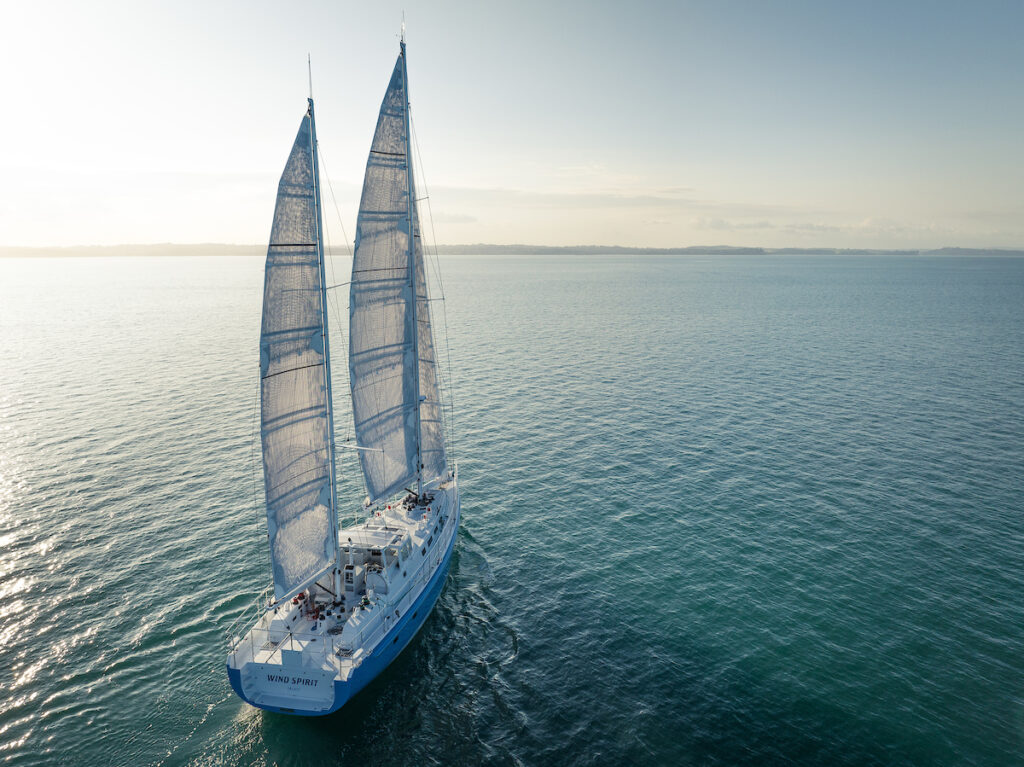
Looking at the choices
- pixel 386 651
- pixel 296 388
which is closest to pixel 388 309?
pixel 296 388

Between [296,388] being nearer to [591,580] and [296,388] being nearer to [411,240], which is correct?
[411,240]

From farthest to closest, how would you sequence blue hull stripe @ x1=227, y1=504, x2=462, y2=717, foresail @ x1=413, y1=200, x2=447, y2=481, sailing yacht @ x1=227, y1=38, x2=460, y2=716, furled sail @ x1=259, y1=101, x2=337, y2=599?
1. foresail @ x1=413, y1=200, x2=447, y2=481
2. sailing yacht @ x1=227, y1=38, x2=460, y2=716
3. blue hull stripe @ x1=227, y1=504, x2=462, y2=717
4. furled sail @ x1=259, y1=101, x2=337, y2=599

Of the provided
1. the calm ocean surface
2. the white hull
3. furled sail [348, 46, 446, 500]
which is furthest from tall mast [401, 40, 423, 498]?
the calm ocean surface

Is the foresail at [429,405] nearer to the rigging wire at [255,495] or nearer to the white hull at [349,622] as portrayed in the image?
the white hull at [349,622]

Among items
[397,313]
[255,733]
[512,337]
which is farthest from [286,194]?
[512,337]

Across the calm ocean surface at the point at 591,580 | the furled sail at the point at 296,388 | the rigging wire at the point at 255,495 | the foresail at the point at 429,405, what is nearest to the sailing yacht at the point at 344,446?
the furled sail at the point at 296,388

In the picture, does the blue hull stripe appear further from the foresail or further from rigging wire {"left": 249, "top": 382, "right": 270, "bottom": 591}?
rigging wire {"left": 249, "top": 382, "right": 270, "bottom": 591}
